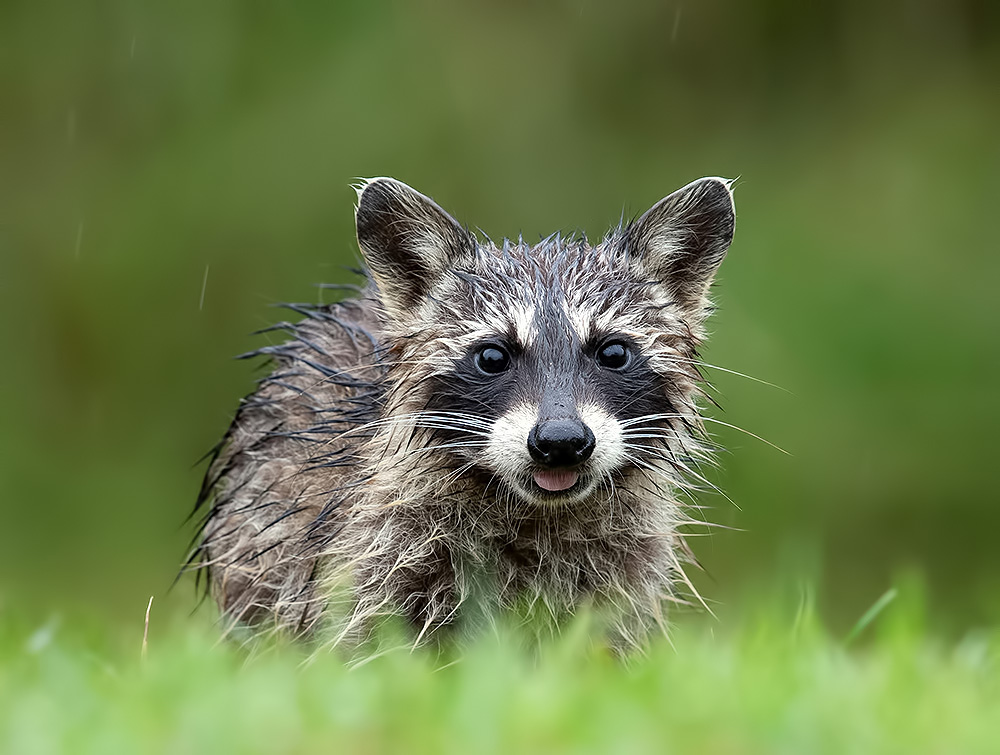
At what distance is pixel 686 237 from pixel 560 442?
5.52 feet

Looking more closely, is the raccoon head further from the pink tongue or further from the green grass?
the green grass

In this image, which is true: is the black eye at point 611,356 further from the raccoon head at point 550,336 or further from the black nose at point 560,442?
the black nose at point 560,442

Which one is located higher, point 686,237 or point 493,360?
point 686,237

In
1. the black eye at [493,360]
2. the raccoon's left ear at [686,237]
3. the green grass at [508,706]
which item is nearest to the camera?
the green grass at [508,706]

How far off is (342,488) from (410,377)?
1.92 ft

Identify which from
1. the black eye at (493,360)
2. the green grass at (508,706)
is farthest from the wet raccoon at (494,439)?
the green grass at (508,706)

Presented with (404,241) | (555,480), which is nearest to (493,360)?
(555,480)

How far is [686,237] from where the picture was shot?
661 centimetres

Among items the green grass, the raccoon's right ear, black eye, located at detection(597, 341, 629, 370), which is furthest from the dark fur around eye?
the green grass

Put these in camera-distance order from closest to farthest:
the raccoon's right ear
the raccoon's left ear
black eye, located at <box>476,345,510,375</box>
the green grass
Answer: the green grass → black eye, located at <box>476,345,510,375</box> → the raccoon's right ear → the raccoon's left ear

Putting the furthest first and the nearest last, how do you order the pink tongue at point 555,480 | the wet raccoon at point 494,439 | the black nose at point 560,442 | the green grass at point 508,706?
the wet raccoon at point 494,439 < the pink tongue at point 555,480 < the black nose at point 560,442 < the green grass at point 508,706

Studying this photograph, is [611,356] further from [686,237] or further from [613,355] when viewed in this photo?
[686,237]

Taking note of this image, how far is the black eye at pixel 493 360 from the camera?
596 cm

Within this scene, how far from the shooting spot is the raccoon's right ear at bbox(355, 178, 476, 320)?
643 cm
